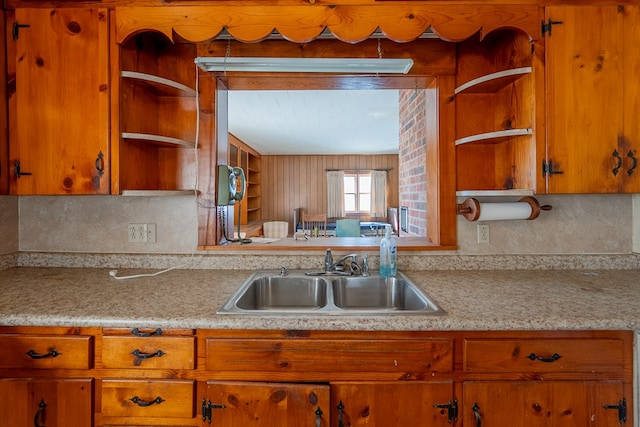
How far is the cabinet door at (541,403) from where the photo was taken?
1.02 meters

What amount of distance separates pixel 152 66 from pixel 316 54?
32.5 inches

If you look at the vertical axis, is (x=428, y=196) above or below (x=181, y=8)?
below

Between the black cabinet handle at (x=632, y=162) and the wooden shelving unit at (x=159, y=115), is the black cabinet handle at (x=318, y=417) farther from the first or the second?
the black cabinet handle at (x=632, y=162)

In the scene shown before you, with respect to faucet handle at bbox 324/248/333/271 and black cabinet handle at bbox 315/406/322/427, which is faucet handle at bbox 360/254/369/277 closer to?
faucet handle at bbox 324/248/333/271

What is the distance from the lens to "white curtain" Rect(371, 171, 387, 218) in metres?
7.73

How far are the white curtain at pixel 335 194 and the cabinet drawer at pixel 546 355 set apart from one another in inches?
265

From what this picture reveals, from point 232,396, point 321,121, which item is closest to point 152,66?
point 232,396

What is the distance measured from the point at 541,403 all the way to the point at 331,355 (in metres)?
0.68

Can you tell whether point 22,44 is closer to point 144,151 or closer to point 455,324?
point 144,151

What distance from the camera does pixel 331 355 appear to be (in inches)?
41.0

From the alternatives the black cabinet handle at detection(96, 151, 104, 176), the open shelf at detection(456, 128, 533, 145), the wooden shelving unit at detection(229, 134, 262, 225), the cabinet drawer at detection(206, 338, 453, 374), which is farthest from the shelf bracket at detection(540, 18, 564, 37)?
the wooden shelving unit at detection(229, 134, 262, 225)

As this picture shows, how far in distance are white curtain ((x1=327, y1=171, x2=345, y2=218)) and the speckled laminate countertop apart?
620 cm

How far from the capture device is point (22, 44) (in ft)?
4.51

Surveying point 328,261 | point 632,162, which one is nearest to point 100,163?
point 328,261
